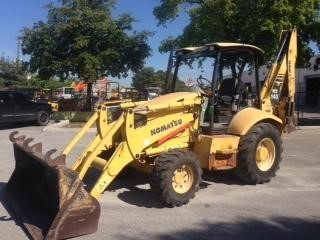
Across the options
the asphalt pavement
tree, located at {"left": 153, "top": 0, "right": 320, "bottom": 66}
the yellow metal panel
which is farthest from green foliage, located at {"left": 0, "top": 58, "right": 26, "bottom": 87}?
the yellow metal panel

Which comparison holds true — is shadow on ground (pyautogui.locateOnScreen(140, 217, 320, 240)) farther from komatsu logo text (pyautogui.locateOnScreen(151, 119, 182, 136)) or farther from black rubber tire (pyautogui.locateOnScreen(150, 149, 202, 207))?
komatsu logo text (pyautogui.locateOnScreen(151, 119, 182, 136))

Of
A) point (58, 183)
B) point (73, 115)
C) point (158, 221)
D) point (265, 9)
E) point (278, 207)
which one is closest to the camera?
point (58, 183)

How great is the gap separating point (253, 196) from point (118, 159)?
2453 millimetres

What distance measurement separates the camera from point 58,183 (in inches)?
257

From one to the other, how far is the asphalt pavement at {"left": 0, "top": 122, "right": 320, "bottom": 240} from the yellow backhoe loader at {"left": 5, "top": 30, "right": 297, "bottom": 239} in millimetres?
280

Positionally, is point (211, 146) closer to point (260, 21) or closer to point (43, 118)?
point (260, 21)

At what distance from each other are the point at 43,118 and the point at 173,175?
17.4m

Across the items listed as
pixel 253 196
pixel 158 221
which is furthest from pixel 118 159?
pixel 253 196

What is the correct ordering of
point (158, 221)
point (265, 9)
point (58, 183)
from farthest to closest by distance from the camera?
point (265, 9), point (158, 221), point (58, 183)

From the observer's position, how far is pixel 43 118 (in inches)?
953

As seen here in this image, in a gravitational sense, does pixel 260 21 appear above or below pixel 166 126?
above

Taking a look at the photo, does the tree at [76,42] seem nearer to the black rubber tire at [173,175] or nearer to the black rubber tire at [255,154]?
the black rubber tire at [255,154]

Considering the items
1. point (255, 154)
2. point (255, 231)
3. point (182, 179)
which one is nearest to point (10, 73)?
point (255, 154)

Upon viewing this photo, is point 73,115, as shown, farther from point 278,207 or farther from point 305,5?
point 278,207
